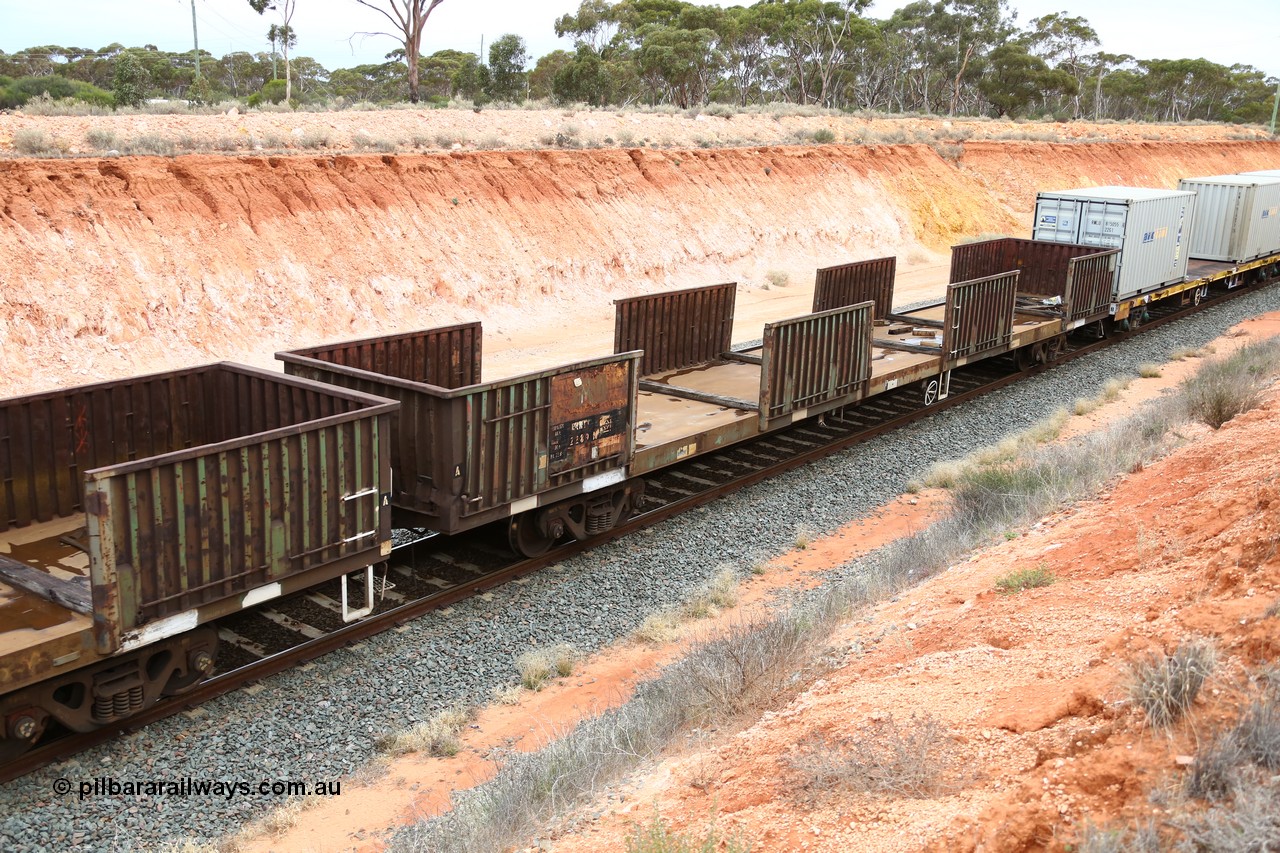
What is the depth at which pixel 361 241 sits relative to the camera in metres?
24.1

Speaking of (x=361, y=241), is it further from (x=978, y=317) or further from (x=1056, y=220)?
(x=1056, y=220)

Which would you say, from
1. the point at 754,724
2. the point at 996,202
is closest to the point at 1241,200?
the point at 996,202

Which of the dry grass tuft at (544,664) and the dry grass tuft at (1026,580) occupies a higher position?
the dry grass tuft at (1026,580)

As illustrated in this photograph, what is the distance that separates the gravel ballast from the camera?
7230 mm

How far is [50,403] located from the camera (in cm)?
951

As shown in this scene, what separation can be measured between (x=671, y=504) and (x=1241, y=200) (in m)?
23.1

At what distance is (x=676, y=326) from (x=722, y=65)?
58121mm

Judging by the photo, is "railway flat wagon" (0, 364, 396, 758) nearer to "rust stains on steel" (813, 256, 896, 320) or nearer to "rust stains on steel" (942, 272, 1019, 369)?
"rust stains on steel" (942, 272, 1019, 369)

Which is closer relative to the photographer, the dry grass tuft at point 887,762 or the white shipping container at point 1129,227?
the dry grass tuft at point 887,762

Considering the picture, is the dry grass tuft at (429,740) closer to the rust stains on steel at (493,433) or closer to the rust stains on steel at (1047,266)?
the rust stains on steel at (493,433)

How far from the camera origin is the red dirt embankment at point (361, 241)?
1953 cm

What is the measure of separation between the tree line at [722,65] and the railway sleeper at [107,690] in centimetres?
4780

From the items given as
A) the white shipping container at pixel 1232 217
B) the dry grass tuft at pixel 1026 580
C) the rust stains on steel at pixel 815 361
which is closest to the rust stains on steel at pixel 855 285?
the rust stains on steel at pixel 815 361

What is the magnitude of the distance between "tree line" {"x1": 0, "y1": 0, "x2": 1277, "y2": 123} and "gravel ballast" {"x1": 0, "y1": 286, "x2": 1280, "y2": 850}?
4261 cm
